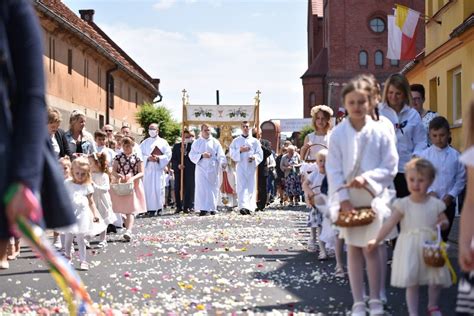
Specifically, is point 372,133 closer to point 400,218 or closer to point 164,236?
point 400,218

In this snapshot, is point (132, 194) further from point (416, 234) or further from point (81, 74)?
point (81, 74)

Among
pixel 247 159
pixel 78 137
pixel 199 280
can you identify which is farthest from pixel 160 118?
pixel 199 280

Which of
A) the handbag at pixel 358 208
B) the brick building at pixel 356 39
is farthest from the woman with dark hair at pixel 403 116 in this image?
the brick building at pixel 356 39

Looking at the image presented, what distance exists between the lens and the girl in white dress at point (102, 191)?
13172mm

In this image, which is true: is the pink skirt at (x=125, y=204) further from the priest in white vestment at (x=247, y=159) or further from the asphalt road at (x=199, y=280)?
the priest in white vestment at (x=247, y=159)

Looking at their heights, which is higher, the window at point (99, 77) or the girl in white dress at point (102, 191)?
the window at point (99, 77)

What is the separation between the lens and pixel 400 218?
6.60m

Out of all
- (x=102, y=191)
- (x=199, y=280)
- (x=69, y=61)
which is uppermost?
(x=69, y=61)

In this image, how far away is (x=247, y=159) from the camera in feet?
80.3

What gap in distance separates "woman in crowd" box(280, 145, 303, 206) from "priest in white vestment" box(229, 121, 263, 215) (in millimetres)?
4512

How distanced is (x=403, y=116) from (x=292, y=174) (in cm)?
2001

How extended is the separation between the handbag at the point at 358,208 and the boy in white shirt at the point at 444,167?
198 cm

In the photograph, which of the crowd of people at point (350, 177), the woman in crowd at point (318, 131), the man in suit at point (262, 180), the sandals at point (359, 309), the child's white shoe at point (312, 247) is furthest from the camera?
the man in suit at point (262, 180)

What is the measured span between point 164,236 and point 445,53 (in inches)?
411
